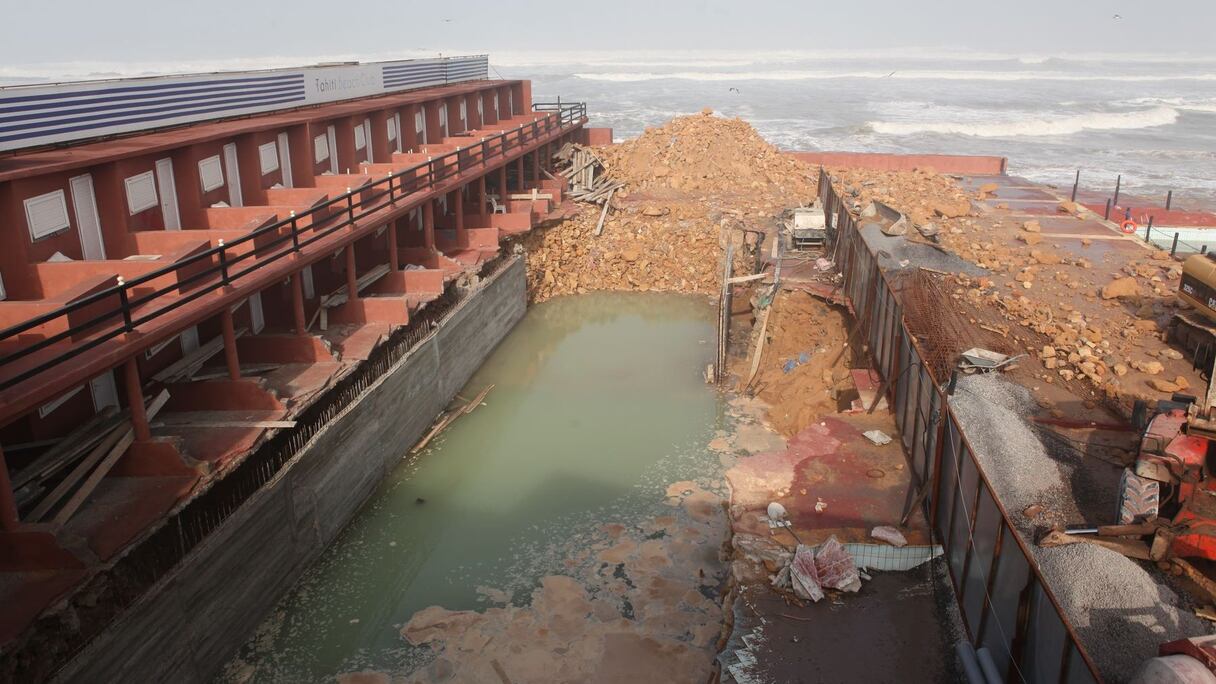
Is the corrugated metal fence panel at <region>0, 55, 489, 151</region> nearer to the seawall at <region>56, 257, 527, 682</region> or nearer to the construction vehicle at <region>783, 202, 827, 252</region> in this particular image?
the seawall at <region>56, 257, 527, 682</region>

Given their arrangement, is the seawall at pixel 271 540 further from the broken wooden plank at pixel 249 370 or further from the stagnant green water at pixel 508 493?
the broken wooden plank at pixel 249 370

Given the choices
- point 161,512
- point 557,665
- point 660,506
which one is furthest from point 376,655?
point 660,506

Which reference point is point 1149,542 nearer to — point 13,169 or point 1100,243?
point 13,169

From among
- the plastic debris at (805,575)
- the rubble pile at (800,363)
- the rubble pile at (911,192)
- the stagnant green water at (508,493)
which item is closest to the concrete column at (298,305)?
the stagnant green water at (508,493)

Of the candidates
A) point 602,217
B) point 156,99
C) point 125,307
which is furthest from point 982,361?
point 602,217

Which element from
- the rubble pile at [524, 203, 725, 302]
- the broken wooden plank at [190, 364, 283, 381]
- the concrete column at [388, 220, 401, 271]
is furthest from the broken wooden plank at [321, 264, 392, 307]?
the rubble pile at [524, 203, 725, 302]

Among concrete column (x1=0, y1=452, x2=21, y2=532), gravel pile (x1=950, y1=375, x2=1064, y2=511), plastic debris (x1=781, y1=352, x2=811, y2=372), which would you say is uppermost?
concrete column (x1=0, y1=452, x2=21, y2=532)
